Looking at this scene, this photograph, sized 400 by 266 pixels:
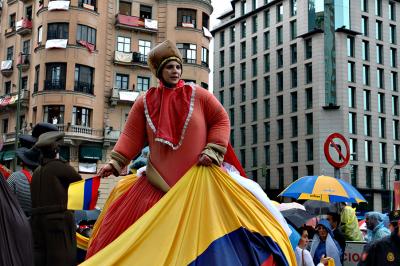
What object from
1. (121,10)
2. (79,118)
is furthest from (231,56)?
(79,118)

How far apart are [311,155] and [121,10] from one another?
28976 mm

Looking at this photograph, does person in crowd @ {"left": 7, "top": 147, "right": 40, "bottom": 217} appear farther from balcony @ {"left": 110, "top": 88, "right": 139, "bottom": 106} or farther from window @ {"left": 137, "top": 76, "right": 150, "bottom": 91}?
window @ {"left": 137, "top": 76, "right": 150, "bottom": 91}

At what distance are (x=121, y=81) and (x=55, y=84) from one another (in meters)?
4.61

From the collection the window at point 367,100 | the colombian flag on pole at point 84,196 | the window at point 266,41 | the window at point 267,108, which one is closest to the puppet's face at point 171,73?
the colombian flag on pole at point 84,196

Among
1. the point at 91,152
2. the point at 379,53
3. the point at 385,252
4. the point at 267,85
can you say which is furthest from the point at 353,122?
the point at 385,252

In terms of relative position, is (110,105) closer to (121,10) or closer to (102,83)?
(102,83)

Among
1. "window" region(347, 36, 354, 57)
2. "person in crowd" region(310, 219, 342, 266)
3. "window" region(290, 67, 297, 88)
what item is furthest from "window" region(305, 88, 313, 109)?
"person in crowd" region(310, 219, 342, 266)

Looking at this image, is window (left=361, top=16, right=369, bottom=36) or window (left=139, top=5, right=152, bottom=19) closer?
window (left=139, top=5, right=152, bottom=19)

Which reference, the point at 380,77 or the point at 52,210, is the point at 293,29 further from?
the point at 52,210

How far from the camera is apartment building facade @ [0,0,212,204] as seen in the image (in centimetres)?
3616

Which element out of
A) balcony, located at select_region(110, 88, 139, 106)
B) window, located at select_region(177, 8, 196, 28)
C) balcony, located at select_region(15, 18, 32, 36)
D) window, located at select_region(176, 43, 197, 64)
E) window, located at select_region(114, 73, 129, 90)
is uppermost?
window, located at select_region(177, 8, 196, 28)

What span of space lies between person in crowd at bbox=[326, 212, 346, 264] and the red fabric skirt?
5287mm

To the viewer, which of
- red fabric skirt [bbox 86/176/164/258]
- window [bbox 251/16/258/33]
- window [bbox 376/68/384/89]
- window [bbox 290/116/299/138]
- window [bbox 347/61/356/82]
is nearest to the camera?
red fabric skirt [bbox 86/176/164/258]

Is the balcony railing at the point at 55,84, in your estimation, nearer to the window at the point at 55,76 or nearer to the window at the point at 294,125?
the window at the point at 55,76
